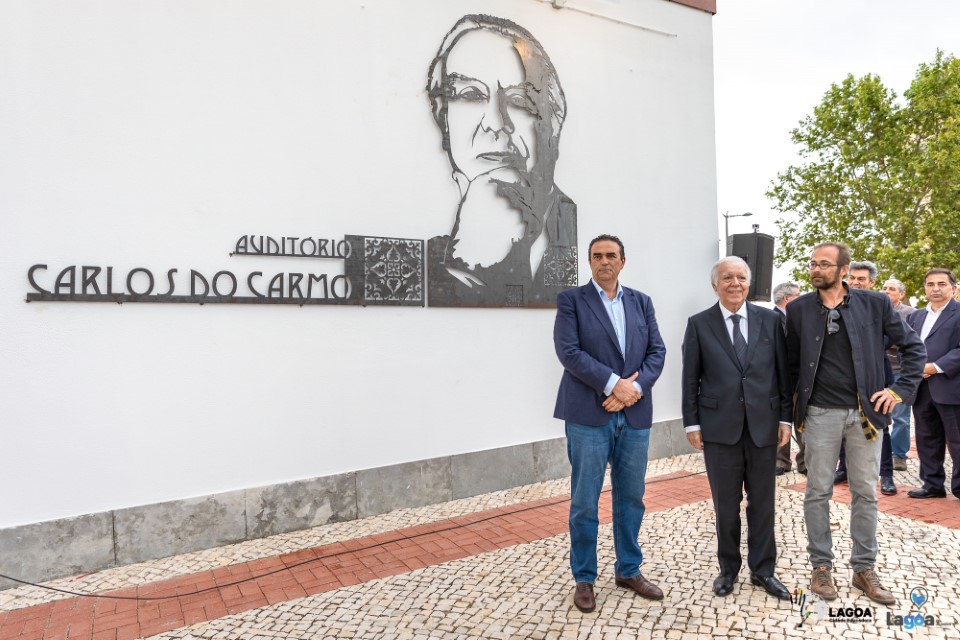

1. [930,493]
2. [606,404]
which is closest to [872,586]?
[606,404]

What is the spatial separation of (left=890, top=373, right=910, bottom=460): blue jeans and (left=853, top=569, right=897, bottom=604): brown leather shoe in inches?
138

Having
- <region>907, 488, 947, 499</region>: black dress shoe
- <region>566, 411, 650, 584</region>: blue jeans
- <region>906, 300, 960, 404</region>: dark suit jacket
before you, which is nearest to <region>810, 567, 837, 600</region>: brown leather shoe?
<region>566, 411, 650, 584</region>: blue jeans

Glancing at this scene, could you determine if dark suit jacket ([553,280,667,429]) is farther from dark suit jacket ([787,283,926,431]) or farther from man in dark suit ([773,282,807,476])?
man in dark suit ([773,282,807,476])

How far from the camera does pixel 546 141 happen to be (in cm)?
629

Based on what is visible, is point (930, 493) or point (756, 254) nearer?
point (930, 493)

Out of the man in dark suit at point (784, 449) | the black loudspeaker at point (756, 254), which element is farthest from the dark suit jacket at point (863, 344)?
the black loudspeaker at point (756, 254)

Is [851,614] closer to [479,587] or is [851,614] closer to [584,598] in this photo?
[584,598]

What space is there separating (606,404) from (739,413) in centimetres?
73

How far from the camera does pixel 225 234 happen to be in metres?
4.61

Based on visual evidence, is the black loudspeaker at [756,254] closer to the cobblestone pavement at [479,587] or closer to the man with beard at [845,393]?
the cobblestone pavement at [479,587]

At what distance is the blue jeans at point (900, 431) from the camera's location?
626 cm

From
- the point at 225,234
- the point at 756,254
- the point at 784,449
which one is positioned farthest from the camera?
the point at 756,254

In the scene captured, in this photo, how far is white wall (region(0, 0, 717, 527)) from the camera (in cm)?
402

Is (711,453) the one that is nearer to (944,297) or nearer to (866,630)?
(866,630)
